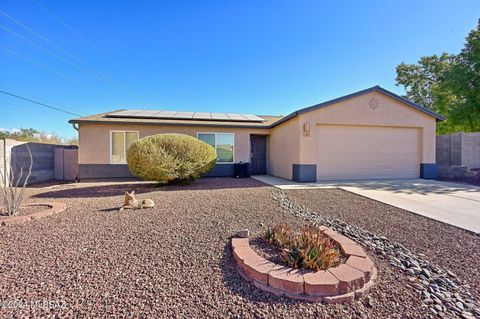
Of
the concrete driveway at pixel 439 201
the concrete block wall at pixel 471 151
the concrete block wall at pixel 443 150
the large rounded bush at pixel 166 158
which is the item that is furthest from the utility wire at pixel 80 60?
the concrete block wall at pixel 471 151

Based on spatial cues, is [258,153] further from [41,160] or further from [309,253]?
[41,160]

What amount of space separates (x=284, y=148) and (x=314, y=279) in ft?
28.8

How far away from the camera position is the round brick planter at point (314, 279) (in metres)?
1.97

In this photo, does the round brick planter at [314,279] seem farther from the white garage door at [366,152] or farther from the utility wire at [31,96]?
the utility wire at [31,96]

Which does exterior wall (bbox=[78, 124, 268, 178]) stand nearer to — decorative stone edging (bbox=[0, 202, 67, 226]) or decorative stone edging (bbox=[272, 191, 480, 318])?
decorative stone edging (bbox=[0, 202, 67, 226])

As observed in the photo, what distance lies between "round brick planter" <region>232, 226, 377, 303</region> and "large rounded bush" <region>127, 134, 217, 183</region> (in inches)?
216

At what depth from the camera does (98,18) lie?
9.39 meters

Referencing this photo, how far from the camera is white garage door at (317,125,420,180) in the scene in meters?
9.30

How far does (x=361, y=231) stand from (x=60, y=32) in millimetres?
16073

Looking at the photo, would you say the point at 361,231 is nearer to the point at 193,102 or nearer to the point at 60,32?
the point at 60,32

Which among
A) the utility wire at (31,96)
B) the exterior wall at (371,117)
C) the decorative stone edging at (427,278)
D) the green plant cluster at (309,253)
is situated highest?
the utility wire at (31,96)

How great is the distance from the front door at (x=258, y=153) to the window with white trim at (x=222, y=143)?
64.7 inches

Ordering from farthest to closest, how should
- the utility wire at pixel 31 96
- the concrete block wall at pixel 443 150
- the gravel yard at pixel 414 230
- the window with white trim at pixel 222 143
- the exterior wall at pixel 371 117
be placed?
the utility wire at pixel 31 96 < the window with white trim at pixel 222 143 < the concrete block wall at pixel 443 150 < the exterior wall at pixel 371 117 < the gravel yard at pixel 414 230

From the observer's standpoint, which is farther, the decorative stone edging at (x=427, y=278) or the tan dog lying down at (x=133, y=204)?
the tan dog lying down at (x=133, y=204)
